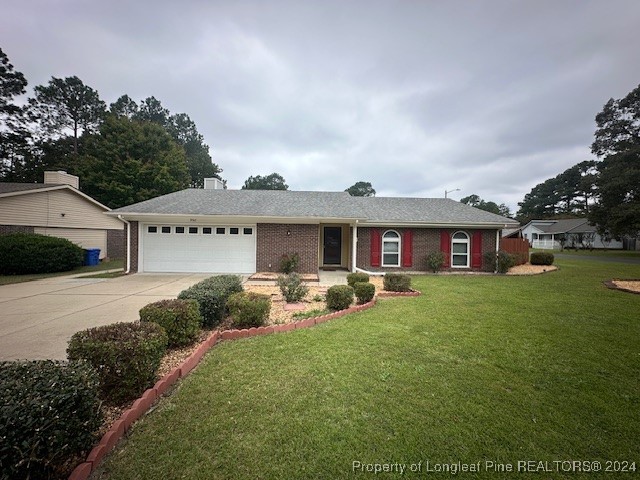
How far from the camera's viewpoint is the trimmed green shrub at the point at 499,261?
39.9 ft

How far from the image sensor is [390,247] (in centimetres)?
1273

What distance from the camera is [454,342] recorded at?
13.9ft

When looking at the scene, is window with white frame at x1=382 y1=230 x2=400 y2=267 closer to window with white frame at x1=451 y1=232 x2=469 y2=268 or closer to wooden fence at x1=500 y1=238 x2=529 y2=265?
window with white frame at x1=451 y1=232 x2=469 y2=268

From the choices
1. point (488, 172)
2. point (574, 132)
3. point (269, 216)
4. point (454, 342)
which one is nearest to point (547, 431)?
point (454, 342)

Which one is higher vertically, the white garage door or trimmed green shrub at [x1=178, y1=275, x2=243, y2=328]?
the white garage door

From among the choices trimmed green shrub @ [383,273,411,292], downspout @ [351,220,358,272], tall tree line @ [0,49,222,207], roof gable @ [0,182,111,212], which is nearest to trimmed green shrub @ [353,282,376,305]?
trimmed green shrub @ [383,273,411,292]

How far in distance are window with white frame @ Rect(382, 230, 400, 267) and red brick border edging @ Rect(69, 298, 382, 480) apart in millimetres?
7974

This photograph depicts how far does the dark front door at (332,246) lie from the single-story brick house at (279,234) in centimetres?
94

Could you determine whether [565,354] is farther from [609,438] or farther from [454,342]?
[609,438]

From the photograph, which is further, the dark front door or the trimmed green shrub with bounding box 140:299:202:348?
the dark front door

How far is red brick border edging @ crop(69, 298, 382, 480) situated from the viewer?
189 centimetres

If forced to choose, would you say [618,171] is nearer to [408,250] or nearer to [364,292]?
[408,250]

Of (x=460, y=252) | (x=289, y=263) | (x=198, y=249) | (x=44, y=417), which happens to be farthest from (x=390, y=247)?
(x=44, y=417)

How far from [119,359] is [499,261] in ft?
46.8
